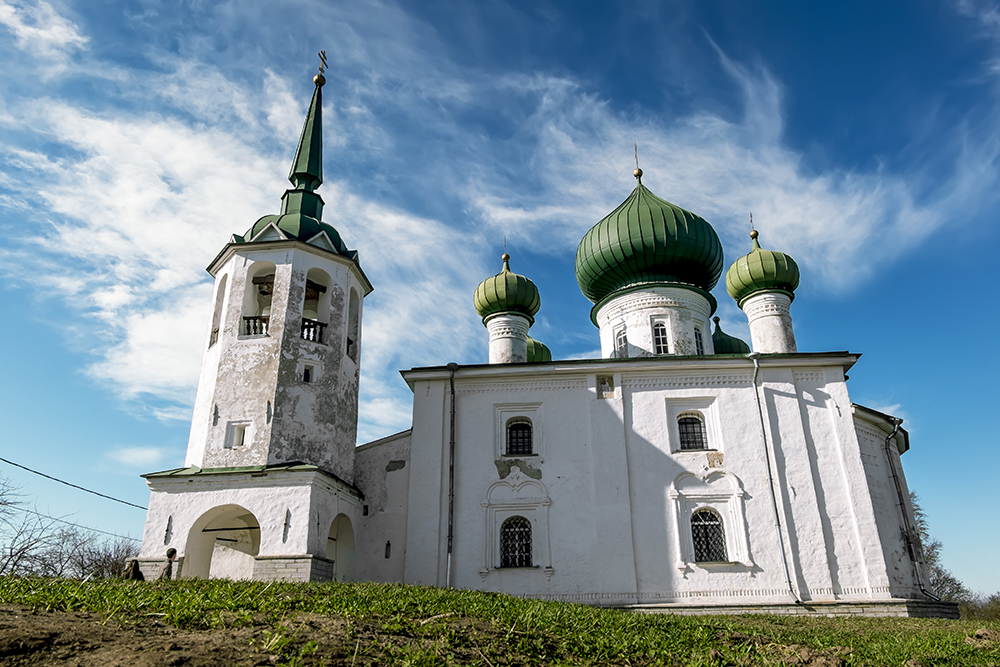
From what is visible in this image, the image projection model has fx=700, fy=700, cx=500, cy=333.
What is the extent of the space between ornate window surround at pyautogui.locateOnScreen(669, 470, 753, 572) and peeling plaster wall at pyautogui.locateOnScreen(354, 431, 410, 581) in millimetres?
5873

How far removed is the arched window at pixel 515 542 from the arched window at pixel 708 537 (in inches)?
137

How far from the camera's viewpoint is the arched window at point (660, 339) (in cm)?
1886

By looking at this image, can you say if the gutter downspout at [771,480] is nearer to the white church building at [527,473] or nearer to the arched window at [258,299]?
the white church building at [527,473]

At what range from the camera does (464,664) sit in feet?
16.6

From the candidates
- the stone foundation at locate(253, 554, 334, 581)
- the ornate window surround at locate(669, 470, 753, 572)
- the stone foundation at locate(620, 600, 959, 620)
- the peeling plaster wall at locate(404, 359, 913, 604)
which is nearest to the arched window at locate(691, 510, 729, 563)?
the ornate window surround at locate(669, 470, 753, 572)

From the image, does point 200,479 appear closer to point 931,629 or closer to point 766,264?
point 931,629

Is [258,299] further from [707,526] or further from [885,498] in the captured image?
[885,498]

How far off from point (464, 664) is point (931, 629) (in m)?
8.64

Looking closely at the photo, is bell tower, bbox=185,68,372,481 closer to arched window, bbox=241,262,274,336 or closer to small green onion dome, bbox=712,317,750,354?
arched window, bbox=241,262,274,336

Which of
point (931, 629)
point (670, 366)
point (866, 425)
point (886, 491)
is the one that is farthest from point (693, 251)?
point (931, 629)

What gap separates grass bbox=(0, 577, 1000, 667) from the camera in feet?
17.4

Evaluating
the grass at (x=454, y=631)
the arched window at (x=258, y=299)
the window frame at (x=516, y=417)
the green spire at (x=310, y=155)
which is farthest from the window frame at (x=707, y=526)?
the green spire at (x=310, y=155)

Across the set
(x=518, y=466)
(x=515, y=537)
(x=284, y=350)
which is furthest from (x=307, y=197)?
(x=515, y=537)

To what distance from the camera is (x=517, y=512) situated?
15.1 m
